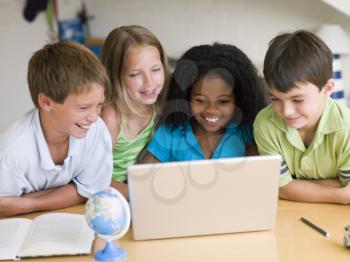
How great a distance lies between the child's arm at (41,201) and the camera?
1241mm

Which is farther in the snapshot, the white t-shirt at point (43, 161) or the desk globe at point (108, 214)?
the white t-shirt at point (43, 161)

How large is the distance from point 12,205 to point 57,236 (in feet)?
0.74

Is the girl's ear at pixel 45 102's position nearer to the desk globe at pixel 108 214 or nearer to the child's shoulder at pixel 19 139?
the child's shoulder at pixel 19 139

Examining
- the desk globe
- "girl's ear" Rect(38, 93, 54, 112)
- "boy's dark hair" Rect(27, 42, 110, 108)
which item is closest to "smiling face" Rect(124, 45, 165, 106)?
"boy's dark hair" Rect(27, 42, 110, 108)

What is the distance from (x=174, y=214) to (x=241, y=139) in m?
0.55

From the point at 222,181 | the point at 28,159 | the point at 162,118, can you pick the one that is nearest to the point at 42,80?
the point at 28,159

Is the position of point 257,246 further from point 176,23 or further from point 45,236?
point 176,23

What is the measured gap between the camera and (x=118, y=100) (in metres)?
1.55

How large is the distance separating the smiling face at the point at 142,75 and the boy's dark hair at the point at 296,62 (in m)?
0.42

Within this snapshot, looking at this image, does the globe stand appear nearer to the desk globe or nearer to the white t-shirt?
the desk globe

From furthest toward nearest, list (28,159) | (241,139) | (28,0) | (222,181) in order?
(28,0)
(241,139)
(28,159)
(222,181)

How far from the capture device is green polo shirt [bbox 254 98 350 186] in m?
1.27

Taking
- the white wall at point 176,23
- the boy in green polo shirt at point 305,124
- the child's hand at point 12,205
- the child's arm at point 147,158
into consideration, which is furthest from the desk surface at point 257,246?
the white wall at point 176,23

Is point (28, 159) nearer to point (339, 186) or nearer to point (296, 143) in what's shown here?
point (296, 143)
